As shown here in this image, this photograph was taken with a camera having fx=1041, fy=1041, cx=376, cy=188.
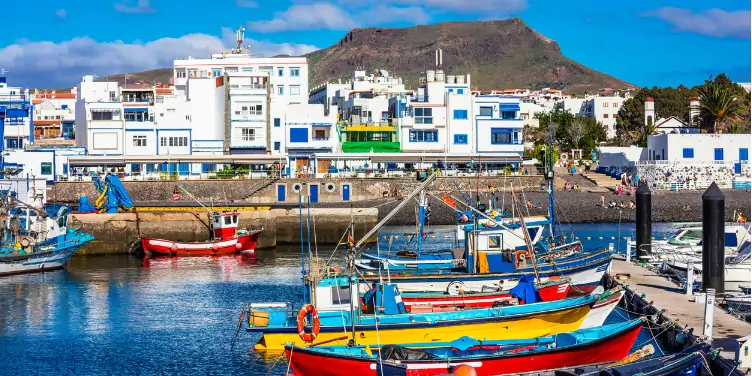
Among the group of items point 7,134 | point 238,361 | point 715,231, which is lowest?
point 238,361

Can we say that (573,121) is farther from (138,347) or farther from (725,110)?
(138,347)

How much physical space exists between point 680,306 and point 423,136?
199 feet

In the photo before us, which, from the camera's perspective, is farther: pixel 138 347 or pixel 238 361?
pixel 138 347

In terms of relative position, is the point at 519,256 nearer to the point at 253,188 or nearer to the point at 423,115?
the point at 253,188

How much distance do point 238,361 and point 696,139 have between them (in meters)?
58.0

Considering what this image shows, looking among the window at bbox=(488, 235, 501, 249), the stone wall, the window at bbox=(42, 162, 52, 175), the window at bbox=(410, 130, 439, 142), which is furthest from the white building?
the window at bbox=(488, 235, 501, 249)

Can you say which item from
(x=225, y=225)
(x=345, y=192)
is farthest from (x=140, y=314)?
(x=345, y=192)

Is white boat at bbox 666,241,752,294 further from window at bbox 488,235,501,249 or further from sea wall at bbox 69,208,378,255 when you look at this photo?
sea wall at bbox 69,208,378,255

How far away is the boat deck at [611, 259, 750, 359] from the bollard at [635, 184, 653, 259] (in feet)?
2.62

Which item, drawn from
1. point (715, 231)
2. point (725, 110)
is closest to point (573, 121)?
point (725, 110)

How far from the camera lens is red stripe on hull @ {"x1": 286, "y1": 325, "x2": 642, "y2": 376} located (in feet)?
75.9

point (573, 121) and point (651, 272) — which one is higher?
point (573, 121)

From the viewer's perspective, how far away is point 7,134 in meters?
95.1

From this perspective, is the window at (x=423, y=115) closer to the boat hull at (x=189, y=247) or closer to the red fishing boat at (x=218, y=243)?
the red fishing boat at (x=218, y=243)
